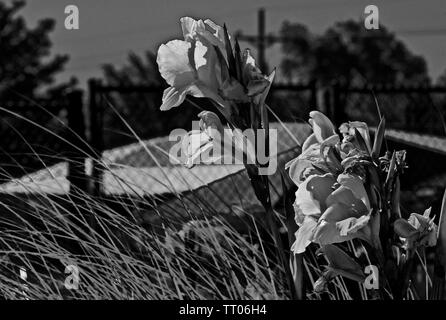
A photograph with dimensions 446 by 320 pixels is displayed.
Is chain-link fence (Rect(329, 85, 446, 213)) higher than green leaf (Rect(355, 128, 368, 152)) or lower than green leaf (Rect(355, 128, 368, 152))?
lower

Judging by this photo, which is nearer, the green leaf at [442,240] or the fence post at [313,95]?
the green leaf at [442,240]

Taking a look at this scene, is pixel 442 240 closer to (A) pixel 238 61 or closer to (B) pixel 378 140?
(B) pixel 378 140

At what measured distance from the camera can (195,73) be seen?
5.32ft

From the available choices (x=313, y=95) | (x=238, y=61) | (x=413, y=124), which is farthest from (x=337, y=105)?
(x=238, y=61)

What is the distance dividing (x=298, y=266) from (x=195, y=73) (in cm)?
39

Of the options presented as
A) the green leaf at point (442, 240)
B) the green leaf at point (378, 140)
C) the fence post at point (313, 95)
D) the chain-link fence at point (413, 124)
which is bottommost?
the chain-link fence at point (413, 124)

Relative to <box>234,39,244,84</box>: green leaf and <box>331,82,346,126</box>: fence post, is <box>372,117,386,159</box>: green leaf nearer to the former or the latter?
<box>234,39,244,84</box>: green leaf

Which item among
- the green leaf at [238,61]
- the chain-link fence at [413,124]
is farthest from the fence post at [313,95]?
the green leaf at [238,61]

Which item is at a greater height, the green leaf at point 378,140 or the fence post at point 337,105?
the green leaf at point 378,140

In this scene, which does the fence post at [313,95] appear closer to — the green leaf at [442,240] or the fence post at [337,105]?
the fence post at [337,105]

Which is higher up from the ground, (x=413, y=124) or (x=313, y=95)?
(x=313, y=95)

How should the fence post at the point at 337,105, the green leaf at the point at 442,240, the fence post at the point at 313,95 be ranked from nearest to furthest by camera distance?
the green leaf at the point at 442,240
the fence post at the point at 313,95
the fence post at the point at 337,105

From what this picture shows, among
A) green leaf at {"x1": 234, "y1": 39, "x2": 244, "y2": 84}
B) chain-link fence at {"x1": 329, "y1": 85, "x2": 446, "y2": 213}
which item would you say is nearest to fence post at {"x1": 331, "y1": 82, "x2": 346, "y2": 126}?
chain-link fence at {"x1": 329, "y1": 85, "x2": 446, "y2": 213}
